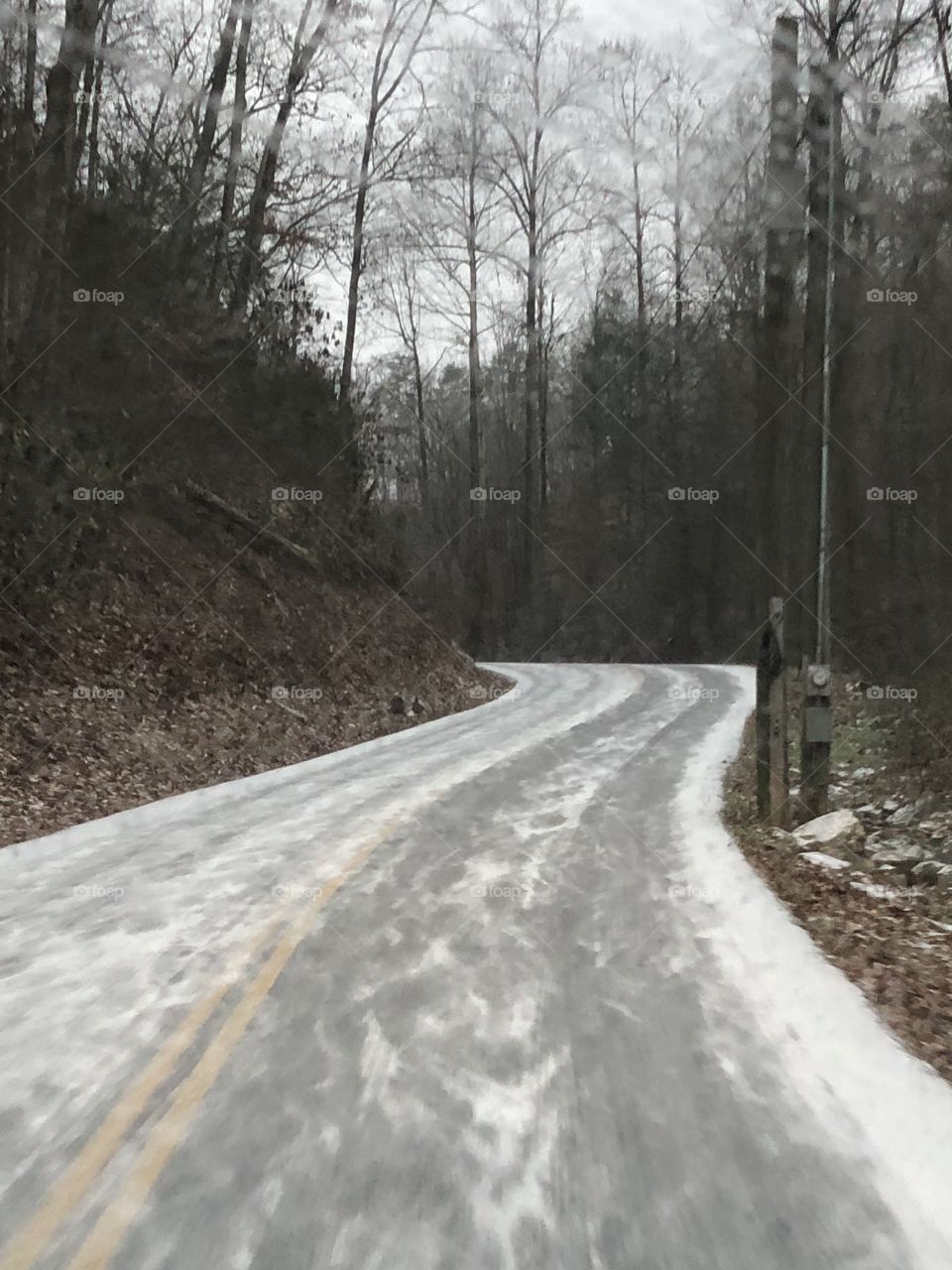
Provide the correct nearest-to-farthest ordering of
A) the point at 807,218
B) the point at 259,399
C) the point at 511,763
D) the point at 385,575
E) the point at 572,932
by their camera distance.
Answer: the point at 572,932
the point at 807,218
the point at 511,763
the point at 259,399
the point at 385,575

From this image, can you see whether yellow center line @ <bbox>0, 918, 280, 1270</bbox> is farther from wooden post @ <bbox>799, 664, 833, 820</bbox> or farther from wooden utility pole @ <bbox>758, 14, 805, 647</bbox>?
wooden utility pole @ <bbox>758, 14, 805, 647</bbox>

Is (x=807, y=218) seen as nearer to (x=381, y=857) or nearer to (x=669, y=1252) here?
(x=381, y=857)

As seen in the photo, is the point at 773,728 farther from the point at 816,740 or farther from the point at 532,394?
the point at 532,394

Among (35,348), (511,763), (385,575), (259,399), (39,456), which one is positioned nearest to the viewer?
(511,763)

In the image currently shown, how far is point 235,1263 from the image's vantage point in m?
2.98

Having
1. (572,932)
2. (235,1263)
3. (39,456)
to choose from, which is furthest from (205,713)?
(235,1263)

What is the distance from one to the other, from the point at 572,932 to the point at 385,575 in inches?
763
